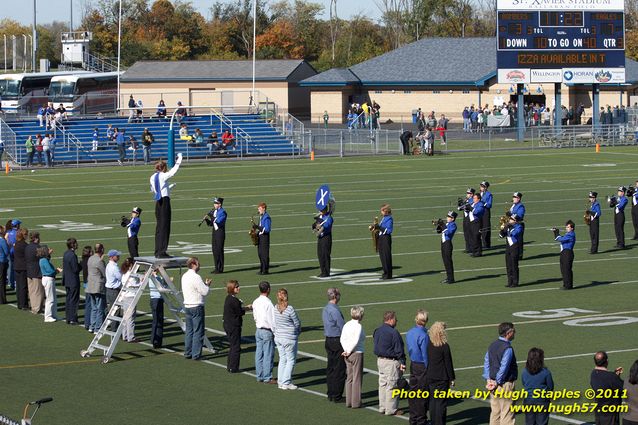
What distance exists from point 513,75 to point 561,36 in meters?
2.70

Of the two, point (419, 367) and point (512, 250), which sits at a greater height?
point (512, 250)

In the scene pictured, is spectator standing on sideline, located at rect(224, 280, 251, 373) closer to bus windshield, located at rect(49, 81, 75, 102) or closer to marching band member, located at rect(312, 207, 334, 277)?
marching band member, located at rect(312, 207, 334, 277)

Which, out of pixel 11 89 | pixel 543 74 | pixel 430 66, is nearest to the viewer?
pixel 543 74

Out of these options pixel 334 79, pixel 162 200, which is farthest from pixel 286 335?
pixel 334 79

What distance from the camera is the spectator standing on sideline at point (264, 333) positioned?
15.3 m

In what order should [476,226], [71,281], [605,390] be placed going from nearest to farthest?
[605,390]
[71,281]
[476,226]

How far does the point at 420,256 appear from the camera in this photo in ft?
86.2

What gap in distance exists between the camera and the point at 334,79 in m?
80.8

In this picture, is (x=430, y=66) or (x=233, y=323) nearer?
(x=233, y=323)

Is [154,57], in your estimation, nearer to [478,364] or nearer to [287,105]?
[287,105]

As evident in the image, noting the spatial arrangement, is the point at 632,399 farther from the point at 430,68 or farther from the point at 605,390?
the point at 430,68

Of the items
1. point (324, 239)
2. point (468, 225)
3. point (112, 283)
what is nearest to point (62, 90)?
point (468, 225)

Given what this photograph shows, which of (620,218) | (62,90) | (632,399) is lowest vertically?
(632,399)

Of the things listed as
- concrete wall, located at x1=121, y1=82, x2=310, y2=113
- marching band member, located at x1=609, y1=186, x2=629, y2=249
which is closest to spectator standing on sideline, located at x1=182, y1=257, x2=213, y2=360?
marching band member, located at x1=609, y1=186, x2=629, y2=249
